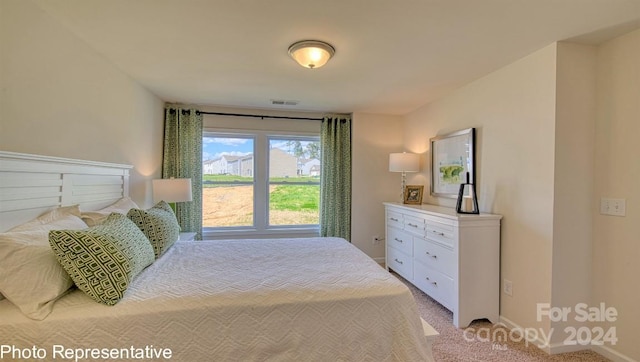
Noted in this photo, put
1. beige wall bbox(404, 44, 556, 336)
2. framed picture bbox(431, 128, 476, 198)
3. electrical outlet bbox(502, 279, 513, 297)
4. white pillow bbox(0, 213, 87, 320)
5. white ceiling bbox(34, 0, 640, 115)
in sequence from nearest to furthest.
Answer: white pillow bbox(0, 213, 87, 320) < white ceiling bbox(34, 0, 640, 115) < beige wall bbox(404, 44, 556, 336) < electrical outlet bbox(502, 279, 513, 297) < framed picture bbox(431, 128, 476, 198)

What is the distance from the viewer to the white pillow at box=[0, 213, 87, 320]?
1.22m

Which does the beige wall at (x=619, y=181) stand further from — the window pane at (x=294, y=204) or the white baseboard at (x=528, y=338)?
the window pane at (x=294, y=204)

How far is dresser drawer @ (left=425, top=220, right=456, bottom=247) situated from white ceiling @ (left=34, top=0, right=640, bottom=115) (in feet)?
4.73

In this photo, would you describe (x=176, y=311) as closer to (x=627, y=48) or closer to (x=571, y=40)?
(x=571, y=40)

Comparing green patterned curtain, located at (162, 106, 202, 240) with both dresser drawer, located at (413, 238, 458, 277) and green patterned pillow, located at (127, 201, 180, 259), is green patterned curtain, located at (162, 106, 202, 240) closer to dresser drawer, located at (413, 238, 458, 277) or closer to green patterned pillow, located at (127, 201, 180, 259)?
green patterned pillow, located at (127, 201, 180, 259)

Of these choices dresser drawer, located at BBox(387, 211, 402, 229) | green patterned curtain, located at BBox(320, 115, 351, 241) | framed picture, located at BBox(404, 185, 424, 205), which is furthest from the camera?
green patterned curtain, located at BBox(320, 115, 351, 241)

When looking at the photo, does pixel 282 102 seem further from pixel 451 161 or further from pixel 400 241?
pixel 400 241

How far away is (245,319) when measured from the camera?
1373 mm

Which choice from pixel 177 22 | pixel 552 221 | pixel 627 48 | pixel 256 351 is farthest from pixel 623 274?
pixel 177 22

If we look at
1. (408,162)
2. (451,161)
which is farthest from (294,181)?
(451,161)

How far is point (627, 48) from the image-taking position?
1.94 metres

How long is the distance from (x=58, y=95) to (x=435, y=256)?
3.30 m

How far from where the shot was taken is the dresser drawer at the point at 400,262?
3271mm

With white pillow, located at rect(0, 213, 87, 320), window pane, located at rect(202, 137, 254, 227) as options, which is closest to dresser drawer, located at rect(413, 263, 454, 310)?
window pane, located at rect(202, 137, 254, 227)
